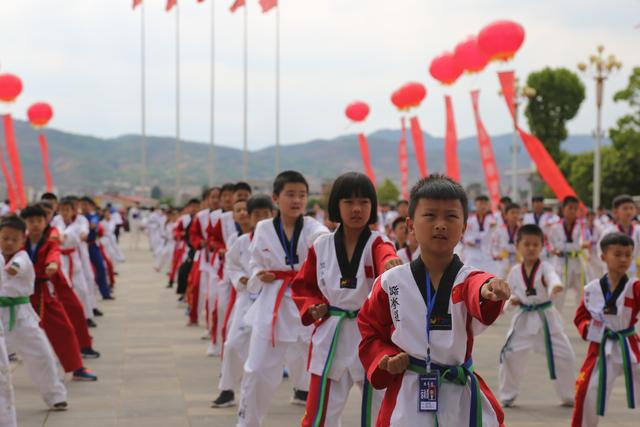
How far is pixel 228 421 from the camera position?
7008 mm

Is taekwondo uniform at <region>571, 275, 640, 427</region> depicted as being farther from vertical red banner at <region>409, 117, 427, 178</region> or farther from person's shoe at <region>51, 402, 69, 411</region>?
vertical red banner at <region>409, 117, 427, 178</region>

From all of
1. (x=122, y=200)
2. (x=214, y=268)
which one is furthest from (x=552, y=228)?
(x=122, y=200)

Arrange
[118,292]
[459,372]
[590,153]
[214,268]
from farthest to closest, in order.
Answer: [590,153]
[118,292]
[214,268]
[459,372]

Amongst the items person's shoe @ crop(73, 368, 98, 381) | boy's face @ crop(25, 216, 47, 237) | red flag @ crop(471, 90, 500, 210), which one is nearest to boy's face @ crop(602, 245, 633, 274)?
boy's face @ crop(25, 216, 47, 237)

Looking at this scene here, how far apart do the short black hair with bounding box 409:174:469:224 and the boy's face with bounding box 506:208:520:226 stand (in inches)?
468

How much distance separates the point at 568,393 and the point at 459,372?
14.2 ft

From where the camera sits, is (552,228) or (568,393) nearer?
(568,393)

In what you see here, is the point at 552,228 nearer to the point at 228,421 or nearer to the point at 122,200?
the point at 228,421

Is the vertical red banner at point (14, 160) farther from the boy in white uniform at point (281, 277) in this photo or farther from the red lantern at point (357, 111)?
the boy in white uniform at point (281, 277)

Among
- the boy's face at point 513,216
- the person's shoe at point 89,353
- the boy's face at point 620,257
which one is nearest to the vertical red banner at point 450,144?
the boy's face at point 513,216

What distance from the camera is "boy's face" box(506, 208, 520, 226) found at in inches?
607

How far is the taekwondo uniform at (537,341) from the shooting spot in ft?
25.1

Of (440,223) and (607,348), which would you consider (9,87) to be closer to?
(607,348)

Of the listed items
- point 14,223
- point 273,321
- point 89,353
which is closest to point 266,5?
point 89,353
